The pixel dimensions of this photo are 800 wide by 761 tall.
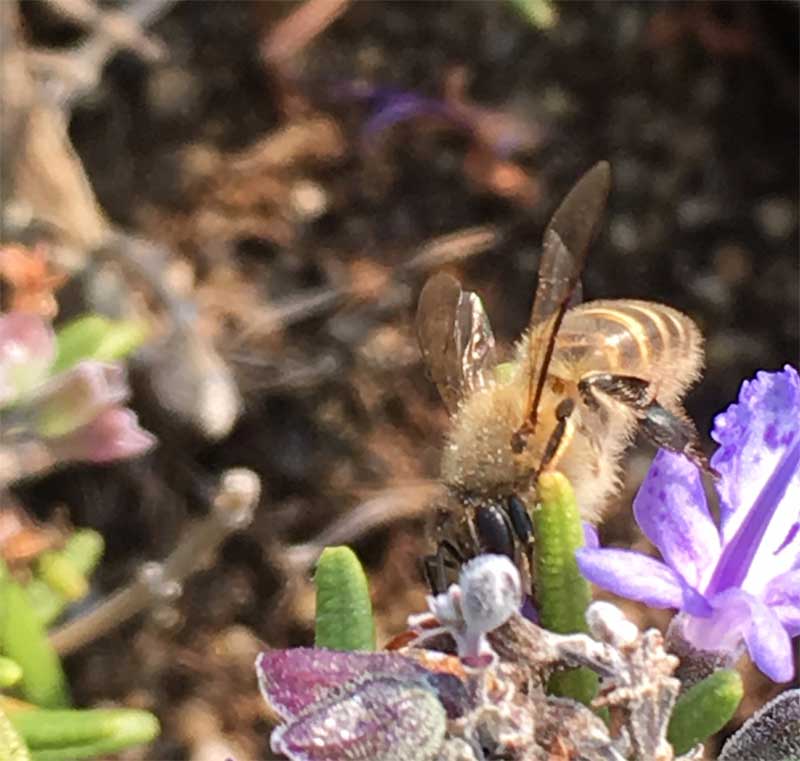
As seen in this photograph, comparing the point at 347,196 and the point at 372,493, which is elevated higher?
the point at 347,196

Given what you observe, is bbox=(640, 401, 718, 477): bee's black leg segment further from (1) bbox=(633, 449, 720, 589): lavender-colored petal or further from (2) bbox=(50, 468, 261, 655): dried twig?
(2) bbox=(50, 468, 261, 655): dried twig

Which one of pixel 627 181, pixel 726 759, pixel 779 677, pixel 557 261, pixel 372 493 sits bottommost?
pixel 372 493

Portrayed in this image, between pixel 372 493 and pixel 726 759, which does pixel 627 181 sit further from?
pixel 726 759

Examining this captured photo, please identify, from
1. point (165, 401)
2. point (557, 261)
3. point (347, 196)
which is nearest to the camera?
point (557, 261)

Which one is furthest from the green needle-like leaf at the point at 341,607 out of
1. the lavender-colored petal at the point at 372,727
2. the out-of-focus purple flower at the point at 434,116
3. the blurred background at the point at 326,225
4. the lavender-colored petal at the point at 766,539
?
the out-of-focus purple flower at the point at 434,116

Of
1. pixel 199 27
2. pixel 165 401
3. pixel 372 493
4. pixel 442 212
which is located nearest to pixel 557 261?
pixel 165 401

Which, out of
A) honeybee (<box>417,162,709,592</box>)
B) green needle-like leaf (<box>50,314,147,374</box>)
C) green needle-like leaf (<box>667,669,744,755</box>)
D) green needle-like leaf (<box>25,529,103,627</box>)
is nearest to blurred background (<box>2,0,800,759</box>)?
green needle-like leaf (<box>50,314,147,374</box>)
